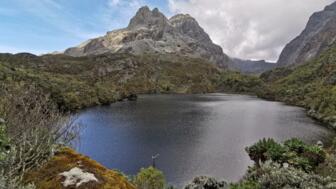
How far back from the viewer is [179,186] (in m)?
39.9

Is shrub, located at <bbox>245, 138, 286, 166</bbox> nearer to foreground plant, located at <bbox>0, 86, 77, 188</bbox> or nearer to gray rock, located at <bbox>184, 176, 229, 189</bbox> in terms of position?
gray rock, located at <bbox>184, 176, 229, 189</bbox>

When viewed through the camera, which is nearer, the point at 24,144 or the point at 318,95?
the point at 24,144

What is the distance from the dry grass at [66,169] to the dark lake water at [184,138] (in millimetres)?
20741

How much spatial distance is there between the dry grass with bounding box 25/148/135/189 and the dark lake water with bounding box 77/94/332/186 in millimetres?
20741

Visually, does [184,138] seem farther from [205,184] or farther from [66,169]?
[66,169]

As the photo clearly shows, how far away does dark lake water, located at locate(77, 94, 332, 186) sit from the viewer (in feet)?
159

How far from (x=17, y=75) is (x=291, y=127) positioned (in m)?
90.4

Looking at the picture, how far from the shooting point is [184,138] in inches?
2712

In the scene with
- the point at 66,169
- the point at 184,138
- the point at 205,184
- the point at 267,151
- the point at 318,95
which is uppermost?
the point at 66,169

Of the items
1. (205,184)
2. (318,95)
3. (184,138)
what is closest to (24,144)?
(205,184)

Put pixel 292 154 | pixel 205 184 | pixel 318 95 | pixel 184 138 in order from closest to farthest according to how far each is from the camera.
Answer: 1. pixel 205 184
2. pixel 292 154
3. pixel 184 138
4. pixel 318 95

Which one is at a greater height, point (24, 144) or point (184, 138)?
point (24, 144)

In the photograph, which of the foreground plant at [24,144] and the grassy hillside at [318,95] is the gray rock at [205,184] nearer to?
the foreground plant at [24,144]

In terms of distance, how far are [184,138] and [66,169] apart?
6022 centimetres
